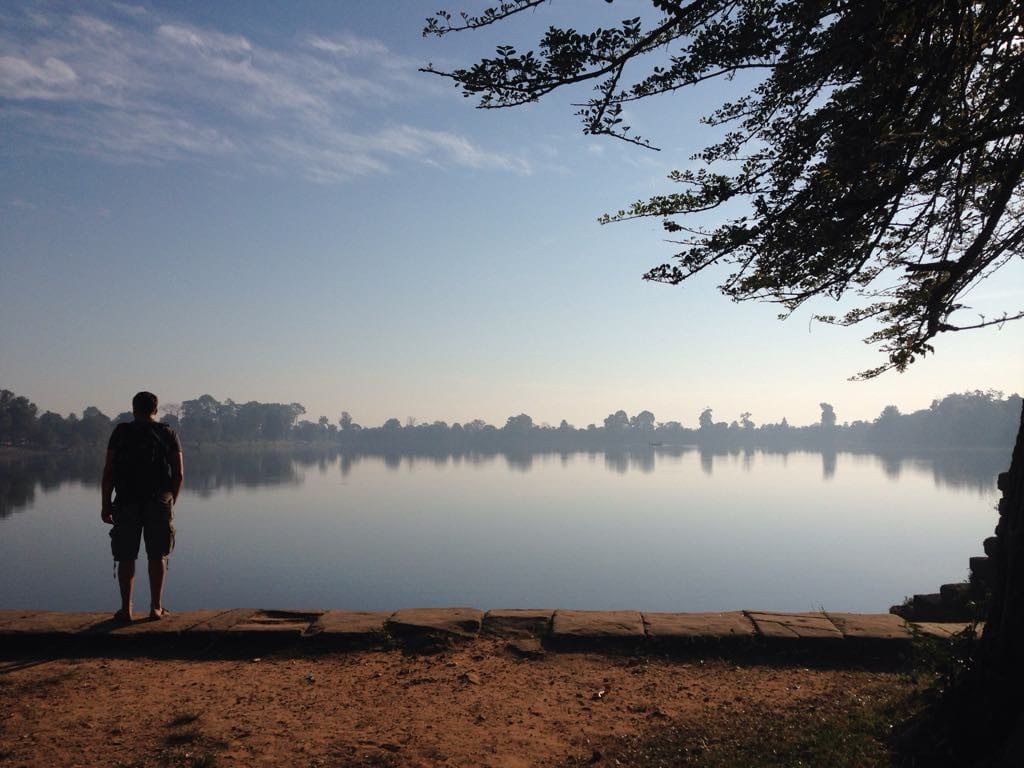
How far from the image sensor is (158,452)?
18.8ft

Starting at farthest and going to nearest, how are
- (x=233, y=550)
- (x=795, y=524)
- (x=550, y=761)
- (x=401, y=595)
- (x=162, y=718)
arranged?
(x=795, y=524) → (x=233, y=550) → (x=401, y=595) → (x=162, y=718) → (x=550, y=761)

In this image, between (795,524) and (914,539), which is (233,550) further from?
(914,539)

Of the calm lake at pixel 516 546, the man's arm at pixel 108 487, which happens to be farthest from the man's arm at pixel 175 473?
the calm lake at pixel 516 546

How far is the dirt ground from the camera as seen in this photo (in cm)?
363

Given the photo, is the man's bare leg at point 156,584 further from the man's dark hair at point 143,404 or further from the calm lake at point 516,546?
the calm lake at point 516,546

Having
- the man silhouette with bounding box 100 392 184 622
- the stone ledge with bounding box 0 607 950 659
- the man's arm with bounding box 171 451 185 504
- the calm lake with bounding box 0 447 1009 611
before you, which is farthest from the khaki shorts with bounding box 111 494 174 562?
the calm lake with bounding box 0 447 1009 611

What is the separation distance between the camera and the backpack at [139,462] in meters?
5.65

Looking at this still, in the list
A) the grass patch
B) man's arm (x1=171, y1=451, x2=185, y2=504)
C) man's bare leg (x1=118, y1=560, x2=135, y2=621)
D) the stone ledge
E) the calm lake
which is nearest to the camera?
the grass patch

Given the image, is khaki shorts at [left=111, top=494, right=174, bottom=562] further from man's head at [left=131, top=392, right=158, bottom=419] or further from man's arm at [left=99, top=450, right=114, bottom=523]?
man's head at [left=131, top=392, right=158, bottom=419]

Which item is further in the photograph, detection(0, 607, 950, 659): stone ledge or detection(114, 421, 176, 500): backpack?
detection(114, 421, 176, 500): backpack

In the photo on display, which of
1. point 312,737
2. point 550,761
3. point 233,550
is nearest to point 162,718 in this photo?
point 312,737

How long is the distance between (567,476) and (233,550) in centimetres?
4212

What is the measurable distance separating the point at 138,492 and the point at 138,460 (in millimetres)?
263

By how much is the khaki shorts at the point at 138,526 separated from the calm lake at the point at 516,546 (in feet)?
41.8
